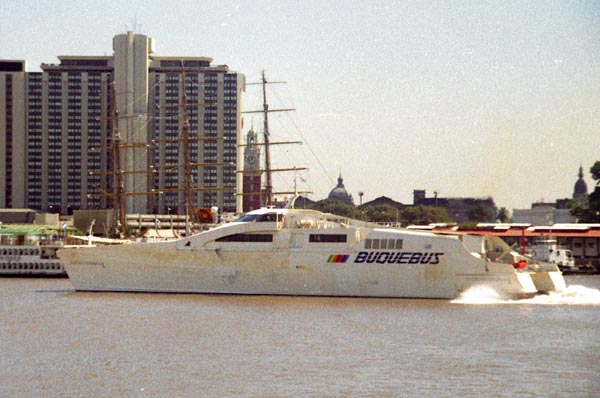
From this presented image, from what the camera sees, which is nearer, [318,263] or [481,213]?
[318,263]

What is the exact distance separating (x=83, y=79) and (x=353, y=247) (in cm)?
11332

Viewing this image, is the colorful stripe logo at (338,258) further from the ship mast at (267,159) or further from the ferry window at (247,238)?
the ship mast at (267,159)

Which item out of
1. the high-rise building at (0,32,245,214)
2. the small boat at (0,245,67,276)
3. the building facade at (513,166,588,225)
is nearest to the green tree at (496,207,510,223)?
the building facade at (513,166,588,225)

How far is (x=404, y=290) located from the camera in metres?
50.5

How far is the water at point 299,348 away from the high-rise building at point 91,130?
108297 mm

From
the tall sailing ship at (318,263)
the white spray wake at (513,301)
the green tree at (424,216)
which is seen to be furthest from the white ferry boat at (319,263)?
the green tree at (424,216)

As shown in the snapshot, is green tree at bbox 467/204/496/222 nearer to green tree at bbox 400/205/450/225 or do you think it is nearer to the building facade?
green tree at bbox 400/205/450/225

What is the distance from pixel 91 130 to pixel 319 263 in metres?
114

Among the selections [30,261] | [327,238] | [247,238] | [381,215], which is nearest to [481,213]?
[327,238]

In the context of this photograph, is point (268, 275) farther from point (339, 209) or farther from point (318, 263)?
point (339, 209)

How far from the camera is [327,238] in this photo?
5138 cm

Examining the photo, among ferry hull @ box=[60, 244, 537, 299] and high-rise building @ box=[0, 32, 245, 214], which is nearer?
ferry hull @ box=[60, 244, 537, 299]

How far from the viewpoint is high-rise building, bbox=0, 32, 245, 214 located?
155250 mm

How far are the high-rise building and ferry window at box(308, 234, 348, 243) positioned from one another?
102 m
